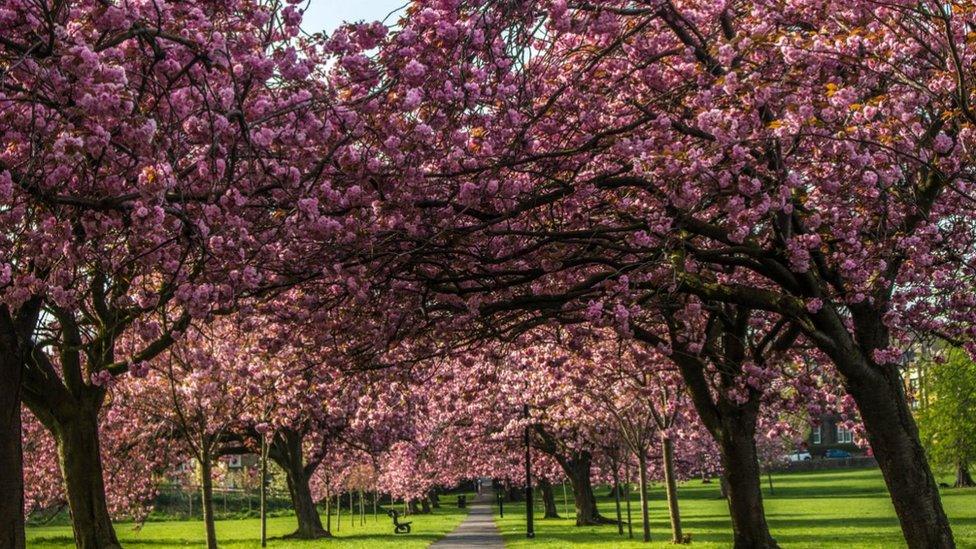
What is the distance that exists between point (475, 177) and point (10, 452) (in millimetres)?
5365

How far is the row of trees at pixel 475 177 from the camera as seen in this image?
7285 mm

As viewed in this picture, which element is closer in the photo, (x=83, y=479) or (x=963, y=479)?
(x=83, y=479)

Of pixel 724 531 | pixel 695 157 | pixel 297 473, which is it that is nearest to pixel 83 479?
pixel 695 157

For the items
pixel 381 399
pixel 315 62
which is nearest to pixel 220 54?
pixel 315 62

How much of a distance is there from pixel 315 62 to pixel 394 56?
2.96ft

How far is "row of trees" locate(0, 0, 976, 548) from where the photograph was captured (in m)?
7.29

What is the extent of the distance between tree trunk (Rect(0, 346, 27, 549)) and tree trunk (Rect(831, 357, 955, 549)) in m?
8.95

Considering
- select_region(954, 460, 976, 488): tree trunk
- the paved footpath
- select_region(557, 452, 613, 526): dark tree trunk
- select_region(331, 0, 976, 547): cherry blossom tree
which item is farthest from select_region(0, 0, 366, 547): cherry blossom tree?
select_region(954, 460, 976, 488): tree trunk

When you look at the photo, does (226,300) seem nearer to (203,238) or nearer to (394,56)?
(203,238)

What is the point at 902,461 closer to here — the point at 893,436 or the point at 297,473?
the point at 893,436

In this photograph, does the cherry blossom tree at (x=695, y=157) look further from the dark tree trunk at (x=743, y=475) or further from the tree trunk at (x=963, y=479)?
the tree trunk at (x=963, y=479)

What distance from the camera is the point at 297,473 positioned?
111ft

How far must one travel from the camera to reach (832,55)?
31.9ft

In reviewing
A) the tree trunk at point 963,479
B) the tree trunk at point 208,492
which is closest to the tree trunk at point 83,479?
the tree trunk at point 208,492
